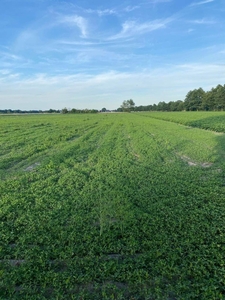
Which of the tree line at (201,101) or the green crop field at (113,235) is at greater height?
the tree line at (201,101)

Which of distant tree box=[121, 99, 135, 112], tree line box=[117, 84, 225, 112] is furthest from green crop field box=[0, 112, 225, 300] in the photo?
distant tree box=[121, 99, 135, 112]

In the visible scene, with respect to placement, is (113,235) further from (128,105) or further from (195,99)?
(128,105)

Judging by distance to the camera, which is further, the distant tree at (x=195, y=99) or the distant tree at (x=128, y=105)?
the distant tree at (x=128, y=105)

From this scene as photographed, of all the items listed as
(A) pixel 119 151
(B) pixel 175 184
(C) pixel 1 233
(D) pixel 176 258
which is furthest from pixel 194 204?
(A) pixel 119 151

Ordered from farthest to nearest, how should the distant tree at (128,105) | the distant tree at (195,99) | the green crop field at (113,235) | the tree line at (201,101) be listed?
the distant tree at (128,105), the distant tree at (195,99), the tree line at (201,101), the green crop field at (113,235)

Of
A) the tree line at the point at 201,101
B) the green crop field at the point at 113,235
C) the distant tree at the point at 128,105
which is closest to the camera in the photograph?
the green crop field at the point at 113,235

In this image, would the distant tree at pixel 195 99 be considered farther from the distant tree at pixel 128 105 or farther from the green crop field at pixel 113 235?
the green crop field at pixel 113 235

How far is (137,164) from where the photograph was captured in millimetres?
11641

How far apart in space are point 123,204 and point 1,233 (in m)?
3.26

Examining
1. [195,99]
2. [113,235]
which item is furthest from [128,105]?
[113,235]

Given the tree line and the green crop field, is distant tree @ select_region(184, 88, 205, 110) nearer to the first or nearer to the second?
the tree line

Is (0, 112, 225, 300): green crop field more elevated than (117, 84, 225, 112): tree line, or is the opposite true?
(117, 84, 225, 112): tree line

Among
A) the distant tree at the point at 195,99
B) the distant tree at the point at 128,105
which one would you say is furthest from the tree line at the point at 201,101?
the distant tree at the point at 128,105

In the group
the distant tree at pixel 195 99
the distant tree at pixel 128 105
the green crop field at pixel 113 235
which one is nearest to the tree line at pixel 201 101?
the distant tree at pixel 195 99
